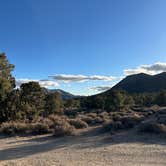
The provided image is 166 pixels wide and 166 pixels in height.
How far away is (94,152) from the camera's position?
11789 mm

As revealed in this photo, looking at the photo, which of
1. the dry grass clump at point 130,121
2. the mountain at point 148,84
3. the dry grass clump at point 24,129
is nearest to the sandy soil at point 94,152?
the dry grass clump at point 130,121

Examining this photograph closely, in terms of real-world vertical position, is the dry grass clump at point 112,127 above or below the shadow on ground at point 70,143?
above

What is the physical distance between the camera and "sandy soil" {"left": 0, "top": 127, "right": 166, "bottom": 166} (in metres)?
10.1

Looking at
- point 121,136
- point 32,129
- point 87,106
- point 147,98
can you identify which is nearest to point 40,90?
point 32,129

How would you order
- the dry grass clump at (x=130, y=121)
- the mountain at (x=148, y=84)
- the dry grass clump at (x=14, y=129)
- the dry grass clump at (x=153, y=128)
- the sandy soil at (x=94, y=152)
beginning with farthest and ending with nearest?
the mountain at (x=148, y=84), the dry grass clump at (x=130, y=121), the dry grass clump at (x=14, y=129), the dry grass clump at (x=153, y=128), the sandy soil at (x=94, y=152)

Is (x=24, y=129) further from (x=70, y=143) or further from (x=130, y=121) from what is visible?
(x=130, y=121)

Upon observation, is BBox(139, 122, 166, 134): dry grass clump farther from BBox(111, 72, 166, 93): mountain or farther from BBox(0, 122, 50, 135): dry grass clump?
BBox(111, 72, 166, 93): mountain

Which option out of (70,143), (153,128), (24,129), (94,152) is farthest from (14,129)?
(153,128)

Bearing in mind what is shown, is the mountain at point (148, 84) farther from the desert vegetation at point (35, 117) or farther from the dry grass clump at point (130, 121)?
the dry grass clump at point (130, 121)

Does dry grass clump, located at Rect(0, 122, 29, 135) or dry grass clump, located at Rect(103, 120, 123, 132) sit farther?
dry grass clump, located at Rect(0, 122, 29, 135)

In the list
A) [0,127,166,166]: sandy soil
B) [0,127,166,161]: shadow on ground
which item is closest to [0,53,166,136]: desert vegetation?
[0,127,166,161]: shadow on ground

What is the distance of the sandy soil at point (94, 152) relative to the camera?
10070 mm

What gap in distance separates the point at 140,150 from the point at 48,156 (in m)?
4.13

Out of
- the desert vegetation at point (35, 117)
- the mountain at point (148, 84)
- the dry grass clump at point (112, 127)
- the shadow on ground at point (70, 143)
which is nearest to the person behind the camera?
the shadow on ground at point (70, 143)
